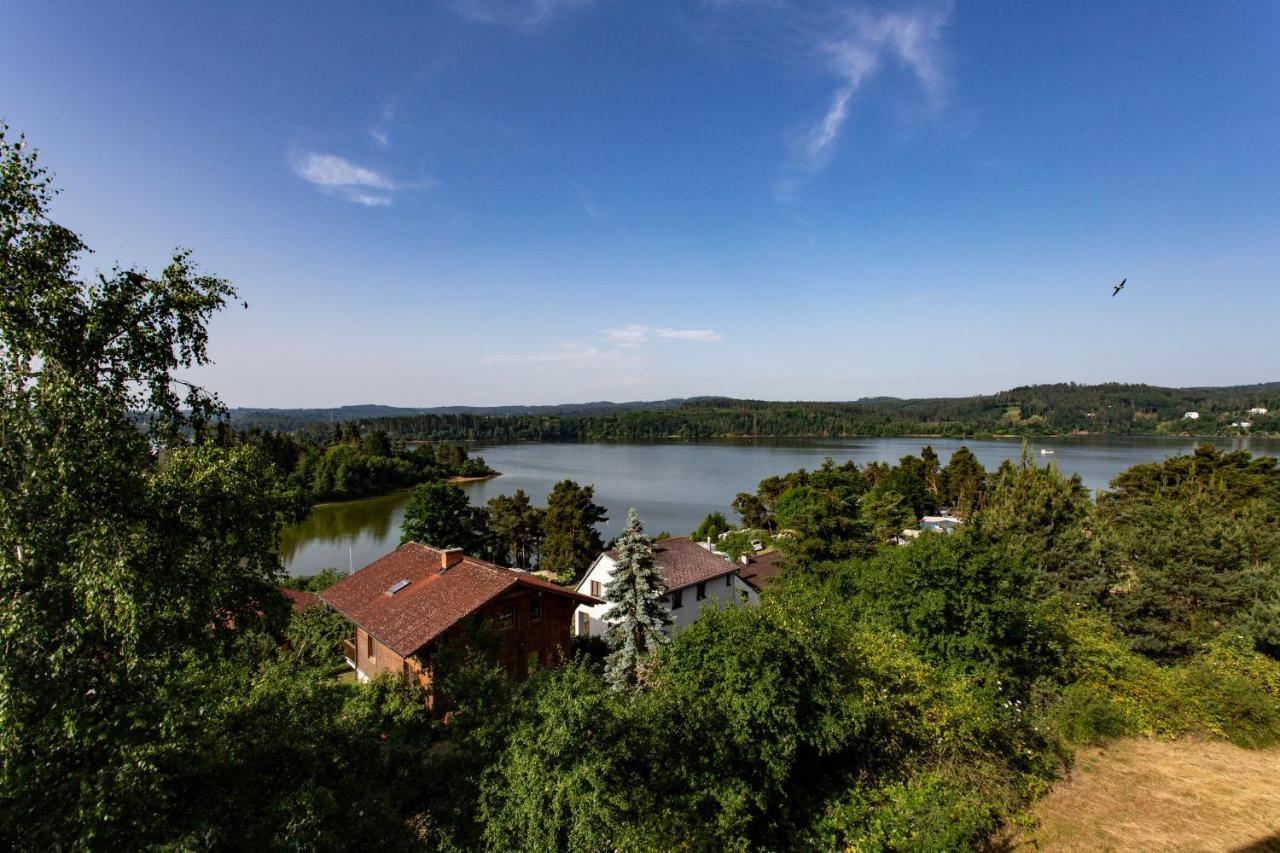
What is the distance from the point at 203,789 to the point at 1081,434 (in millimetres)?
238536

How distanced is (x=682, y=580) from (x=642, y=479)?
67105 millimetres

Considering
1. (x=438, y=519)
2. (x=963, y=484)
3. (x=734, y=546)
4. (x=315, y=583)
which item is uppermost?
(x=438, y=519)

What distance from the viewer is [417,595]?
18.7 m

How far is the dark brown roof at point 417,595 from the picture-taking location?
16719 mm

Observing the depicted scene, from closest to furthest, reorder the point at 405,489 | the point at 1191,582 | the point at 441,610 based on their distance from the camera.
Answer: the point at 441,610 → the point at 1191,582 → the point at 405,489

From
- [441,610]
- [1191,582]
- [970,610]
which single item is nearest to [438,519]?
[441,610]

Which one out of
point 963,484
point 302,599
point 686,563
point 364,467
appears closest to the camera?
point 302,599

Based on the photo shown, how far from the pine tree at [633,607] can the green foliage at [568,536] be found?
19.6m

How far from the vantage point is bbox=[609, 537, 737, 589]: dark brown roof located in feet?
82.3

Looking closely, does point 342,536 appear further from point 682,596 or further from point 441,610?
point 441,610

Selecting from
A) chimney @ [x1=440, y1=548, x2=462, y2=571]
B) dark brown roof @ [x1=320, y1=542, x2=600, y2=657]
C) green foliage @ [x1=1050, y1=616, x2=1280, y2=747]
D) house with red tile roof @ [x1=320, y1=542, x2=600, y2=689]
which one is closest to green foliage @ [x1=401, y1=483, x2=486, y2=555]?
dark brown roof @ [x1=320, y1=542, x2=600, y2=657]

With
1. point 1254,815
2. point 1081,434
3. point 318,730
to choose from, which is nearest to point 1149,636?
point 1254,815

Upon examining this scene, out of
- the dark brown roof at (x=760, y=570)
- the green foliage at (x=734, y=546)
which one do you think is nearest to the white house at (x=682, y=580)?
the dark brown roof at (x=760, y=570)

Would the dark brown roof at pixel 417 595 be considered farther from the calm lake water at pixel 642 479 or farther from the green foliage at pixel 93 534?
the green foliage at pixel 93 534
